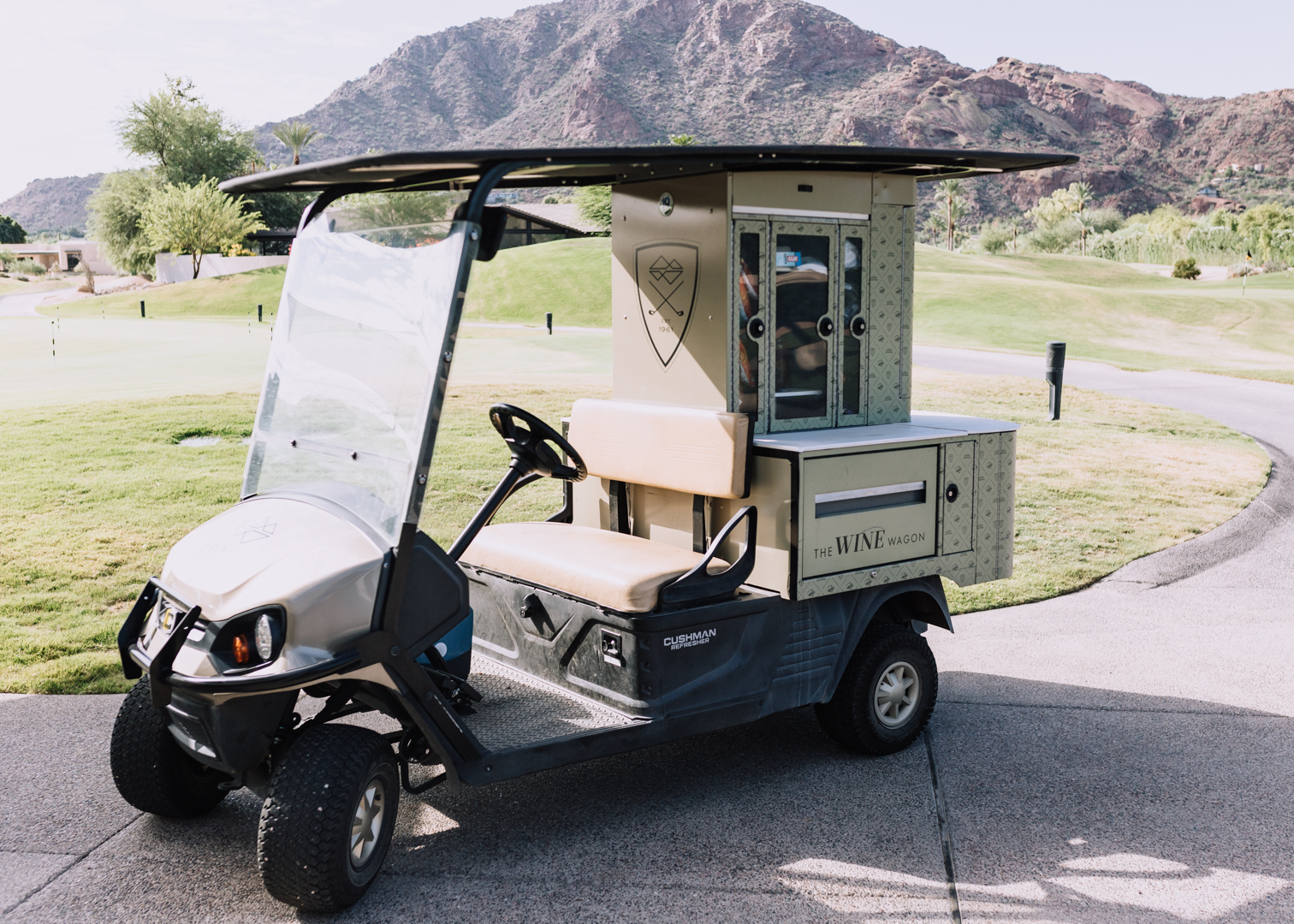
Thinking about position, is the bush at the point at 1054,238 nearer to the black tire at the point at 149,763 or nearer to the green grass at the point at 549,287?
the green grass at the point at 549,287

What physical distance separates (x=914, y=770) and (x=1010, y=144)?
138589 mm

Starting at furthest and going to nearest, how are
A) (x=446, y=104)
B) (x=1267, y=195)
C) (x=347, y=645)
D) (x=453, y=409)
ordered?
(x=446, y=104)
(x=1267, y=195)
(x=453, y=409)
(x=347, y=645)

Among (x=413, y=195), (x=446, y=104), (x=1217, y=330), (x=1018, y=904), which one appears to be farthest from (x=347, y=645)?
(x=446, y=104)

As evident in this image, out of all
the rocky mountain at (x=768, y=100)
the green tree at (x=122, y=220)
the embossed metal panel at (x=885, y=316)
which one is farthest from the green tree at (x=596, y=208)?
the embossed metal panel at (x=885, y=316)

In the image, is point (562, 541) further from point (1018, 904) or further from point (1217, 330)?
point (1217, 330)

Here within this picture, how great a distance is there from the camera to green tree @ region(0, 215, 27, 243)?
13340 cm

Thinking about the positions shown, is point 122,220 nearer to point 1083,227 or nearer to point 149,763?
point 1083,227

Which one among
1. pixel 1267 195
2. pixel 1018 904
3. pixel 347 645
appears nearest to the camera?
pixel 347 645

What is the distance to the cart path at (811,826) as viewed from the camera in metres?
3.30

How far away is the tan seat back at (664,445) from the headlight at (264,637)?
1.80 m

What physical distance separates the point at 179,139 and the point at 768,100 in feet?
293

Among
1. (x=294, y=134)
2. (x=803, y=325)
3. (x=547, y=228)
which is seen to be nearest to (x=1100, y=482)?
(x=803, y=325)

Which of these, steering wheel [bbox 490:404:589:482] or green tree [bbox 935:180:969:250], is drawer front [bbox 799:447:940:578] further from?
green tree [bbox 935:180:969:250]

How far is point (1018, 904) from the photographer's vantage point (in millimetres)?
3322
